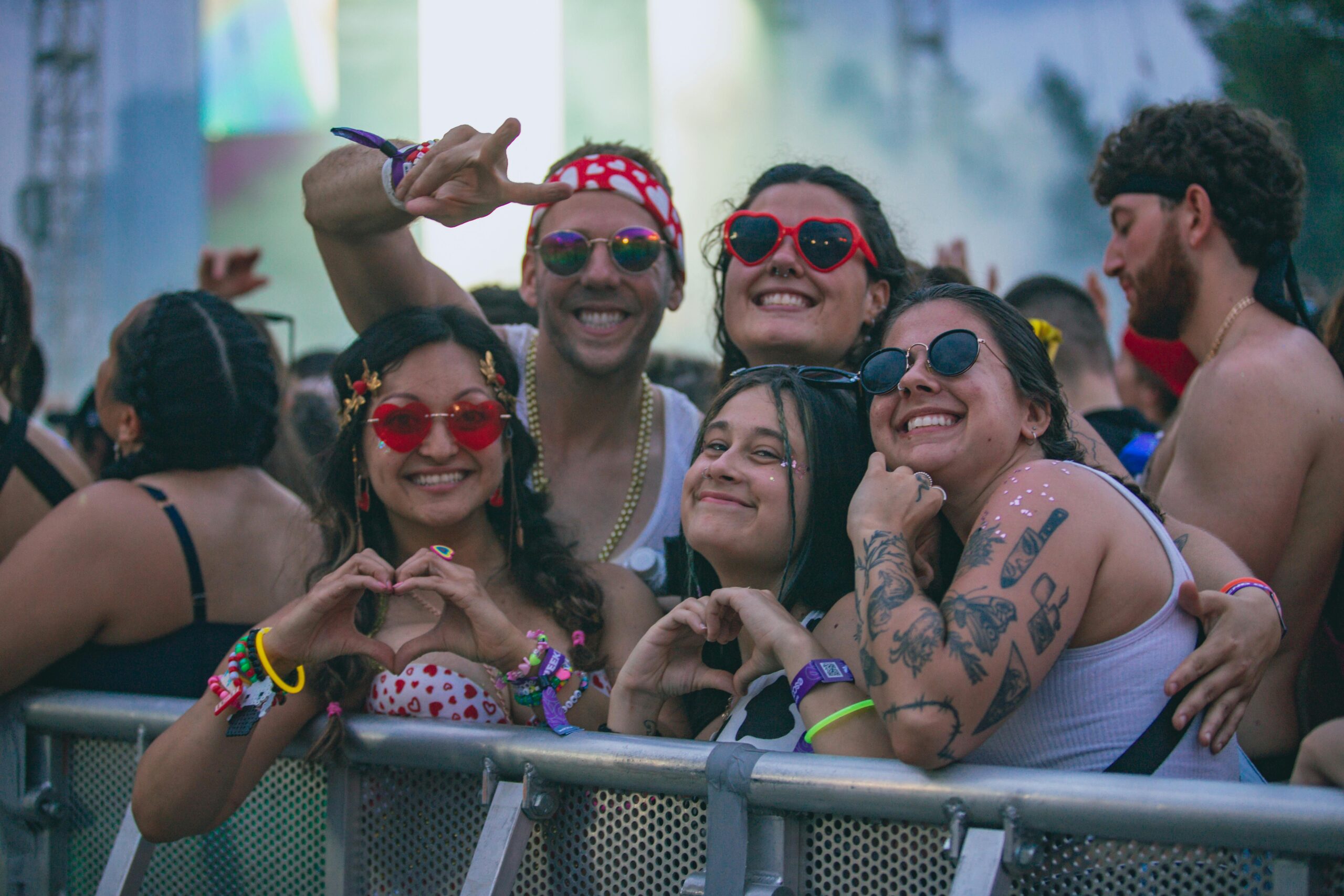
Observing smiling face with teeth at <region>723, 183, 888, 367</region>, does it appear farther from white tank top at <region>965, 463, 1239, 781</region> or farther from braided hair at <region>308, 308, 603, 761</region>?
white tank top at <region>965, 463, 1239, 781</region>

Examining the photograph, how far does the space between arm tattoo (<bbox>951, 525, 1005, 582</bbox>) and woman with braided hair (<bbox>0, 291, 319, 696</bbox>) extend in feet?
6.02

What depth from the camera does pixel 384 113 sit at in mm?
12656

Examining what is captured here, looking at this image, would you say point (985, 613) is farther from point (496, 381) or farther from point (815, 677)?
point (496, 381)

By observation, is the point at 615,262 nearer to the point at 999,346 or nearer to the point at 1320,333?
the point at 999,346

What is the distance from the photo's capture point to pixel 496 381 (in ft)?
9.15

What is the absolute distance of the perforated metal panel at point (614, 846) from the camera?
1878 mm

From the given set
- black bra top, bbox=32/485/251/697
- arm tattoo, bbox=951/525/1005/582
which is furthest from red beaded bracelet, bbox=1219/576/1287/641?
black bra top, bbox=32/485/251/697

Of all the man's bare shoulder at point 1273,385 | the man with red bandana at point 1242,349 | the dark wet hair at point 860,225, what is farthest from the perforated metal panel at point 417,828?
the man's bare shoulder at point 1273,385

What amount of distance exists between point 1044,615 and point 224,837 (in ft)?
5.92

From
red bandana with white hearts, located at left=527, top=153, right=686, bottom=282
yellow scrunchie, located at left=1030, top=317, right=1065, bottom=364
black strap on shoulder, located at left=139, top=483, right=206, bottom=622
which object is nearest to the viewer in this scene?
black strap on shoulder, located at left=139, top=483, right=206, bottom=622

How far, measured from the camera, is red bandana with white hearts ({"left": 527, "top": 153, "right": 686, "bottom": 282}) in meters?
3.39

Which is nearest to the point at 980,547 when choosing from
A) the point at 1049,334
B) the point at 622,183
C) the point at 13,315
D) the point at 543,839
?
the point at 543,839

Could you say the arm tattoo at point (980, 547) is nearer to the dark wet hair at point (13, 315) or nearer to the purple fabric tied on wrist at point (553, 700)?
the purple fabric tied on wrist at point (553, 700)

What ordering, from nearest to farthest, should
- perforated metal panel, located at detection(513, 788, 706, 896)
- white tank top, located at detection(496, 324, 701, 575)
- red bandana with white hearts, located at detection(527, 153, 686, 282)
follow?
perforated metal panel, located at detection(513, 788, 706, 896) < white tank top, located at detection(496, 324, 701, 575) < red bandana with white hearts, located at detection(527, 153, 686, 282)
